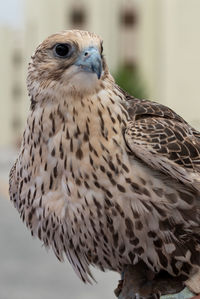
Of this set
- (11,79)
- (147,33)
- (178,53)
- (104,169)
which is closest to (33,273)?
(104,169)

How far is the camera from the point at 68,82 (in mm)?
2246

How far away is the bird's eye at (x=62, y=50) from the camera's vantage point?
2.27 metres

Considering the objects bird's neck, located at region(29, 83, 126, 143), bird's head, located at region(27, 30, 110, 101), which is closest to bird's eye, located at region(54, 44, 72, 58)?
bird's head, located at region(27, 30, 110, 101)

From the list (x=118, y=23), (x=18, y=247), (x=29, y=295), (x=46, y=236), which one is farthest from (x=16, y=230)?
(x=118, y=23)

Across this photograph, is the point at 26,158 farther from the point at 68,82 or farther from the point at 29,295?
the point at 29,295

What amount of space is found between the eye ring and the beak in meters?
0.07

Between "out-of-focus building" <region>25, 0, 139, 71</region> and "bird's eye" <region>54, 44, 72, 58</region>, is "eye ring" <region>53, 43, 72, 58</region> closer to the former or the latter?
"bird's eye" <region>54, 44, 72, 58</region>

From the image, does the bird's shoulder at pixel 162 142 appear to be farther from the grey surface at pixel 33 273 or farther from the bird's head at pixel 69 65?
the grey surface at pixel 33 273

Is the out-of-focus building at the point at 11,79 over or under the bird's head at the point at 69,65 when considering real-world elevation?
under

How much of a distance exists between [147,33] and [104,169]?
22.7 meters

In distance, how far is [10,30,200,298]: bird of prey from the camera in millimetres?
2223

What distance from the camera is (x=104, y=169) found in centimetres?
221

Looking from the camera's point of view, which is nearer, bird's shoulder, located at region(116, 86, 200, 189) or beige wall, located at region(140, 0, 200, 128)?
bird's shoulder, located at region(116, 86, 200, 189)

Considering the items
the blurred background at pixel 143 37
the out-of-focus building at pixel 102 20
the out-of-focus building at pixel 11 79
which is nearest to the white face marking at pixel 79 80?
the blurred background at pixel 143 37
